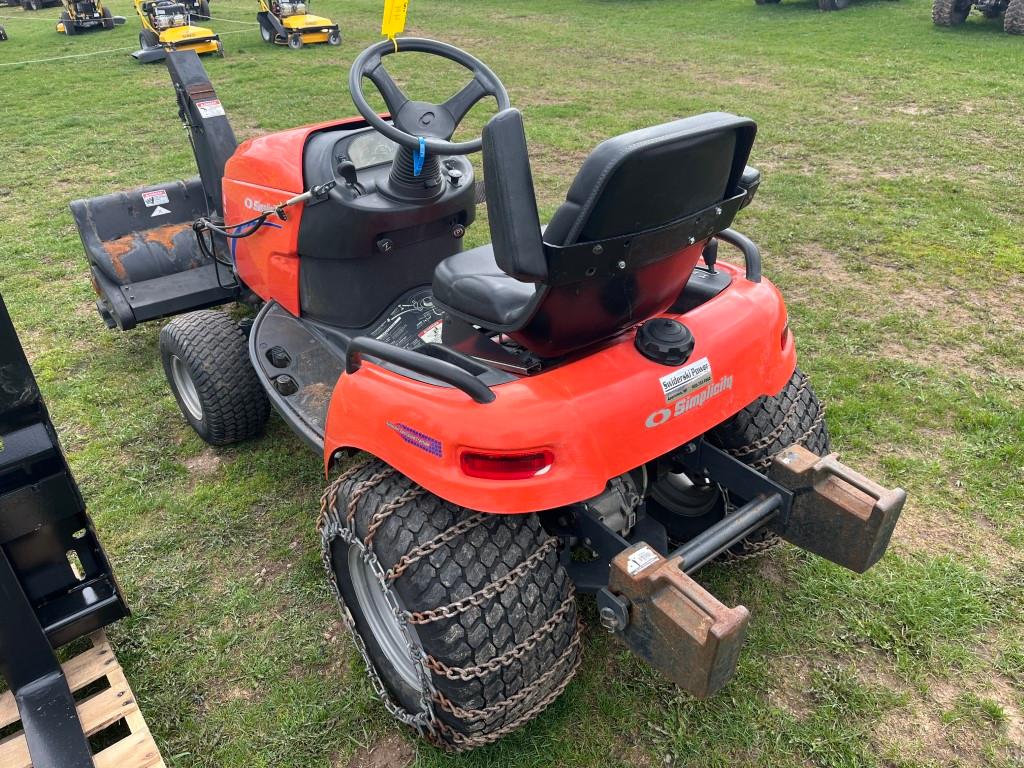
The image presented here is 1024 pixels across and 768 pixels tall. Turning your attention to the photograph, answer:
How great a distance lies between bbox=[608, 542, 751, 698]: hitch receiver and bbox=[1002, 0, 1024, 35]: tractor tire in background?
13.5m

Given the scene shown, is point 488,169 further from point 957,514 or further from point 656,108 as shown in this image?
point 656,108

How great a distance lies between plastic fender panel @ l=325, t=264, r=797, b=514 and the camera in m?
1.88

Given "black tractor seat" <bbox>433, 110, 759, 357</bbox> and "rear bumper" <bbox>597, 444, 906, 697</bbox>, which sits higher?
"black tractor seat" <bbox>433, 110, 759, 357</bbox>

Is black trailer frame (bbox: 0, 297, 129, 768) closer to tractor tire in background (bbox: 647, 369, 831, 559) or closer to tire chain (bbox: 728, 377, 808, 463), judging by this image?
tractor tire in background (bbox: 647, 369, 831, 559)

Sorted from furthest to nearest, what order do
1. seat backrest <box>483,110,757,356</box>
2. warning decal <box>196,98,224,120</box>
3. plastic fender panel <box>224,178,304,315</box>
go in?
warning decal <box>196,98,224,120</box>, plastic fender panel <box>224,178,304,315</box>, seat backrest <box>483,110,757,356</box>

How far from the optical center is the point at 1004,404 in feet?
11.8

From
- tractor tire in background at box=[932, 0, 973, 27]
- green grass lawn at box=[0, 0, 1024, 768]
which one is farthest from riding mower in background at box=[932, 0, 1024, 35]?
green grass lawn at box=[0, 0, 1024, 768]

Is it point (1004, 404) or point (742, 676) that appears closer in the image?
point (742, 676)

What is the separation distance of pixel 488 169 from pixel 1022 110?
872 centimetres

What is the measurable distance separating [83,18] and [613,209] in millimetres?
18732

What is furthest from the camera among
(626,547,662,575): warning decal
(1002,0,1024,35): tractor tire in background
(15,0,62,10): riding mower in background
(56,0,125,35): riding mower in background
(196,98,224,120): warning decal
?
(15,0,62,10): riding mower in background

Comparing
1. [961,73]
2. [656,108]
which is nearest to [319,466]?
[656,108]

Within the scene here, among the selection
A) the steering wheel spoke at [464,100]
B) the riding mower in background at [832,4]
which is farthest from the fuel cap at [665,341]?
the riding mower in background at [832,4]

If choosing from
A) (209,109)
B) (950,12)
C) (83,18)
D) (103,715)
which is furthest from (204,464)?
(83,18)
